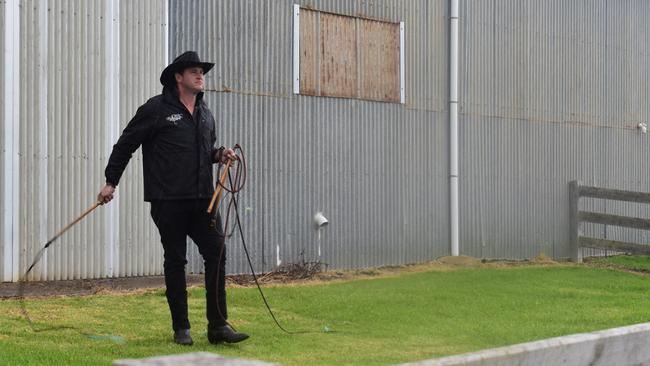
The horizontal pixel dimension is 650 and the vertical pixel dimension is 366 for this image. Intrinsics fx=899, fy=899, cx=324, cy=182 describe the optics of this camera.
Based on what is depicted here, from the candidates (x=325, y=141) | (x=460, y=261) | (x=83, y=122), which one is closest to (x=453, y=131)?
(x=460, y=261)

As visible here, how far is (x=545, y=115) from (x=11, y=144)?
28.7 ft

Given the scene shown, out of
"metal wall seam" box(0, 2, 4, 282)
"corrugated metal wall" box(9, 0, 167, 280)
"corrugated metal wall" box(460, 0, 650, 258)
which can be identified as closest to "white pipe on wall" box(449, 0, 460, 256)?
"corrugated metal wall" box(460, 0, 650, 258)

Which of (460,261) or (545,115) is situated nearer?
(460,261)

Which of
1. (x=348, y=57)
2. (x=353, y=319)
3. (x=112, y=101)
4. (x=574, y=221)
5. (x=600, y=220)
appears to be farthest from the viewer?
(x=574, y=221)

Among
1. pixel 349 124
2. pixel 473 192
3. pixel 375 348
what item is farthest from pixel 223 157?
pixel 473 192

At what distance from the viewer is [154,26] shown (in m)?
9.69

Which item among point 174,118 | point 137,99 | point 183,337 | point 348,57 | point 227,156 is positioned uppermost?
point 348,57

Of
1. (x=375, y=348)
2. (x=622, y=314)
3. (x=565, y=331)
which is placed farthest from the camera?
(x=622, y=314)

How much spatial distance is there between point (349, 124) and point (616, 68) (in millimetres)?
6294

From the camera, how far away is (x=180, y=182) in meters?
5.86

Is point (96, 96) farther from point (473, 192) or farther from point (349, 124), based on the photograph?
point (473, 192)

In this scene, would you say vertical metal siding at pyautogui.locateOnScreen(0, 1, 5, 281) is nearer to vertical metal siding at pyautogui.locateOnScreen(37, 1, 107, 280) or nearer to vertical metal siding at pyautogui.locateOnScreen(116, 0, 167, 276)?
vertical metal siding at pyautogui.locateOnScreen(37, 1, 107, 280)

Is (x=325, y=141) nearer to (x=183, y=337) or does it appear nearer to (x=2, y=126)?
(x=2, y=126)

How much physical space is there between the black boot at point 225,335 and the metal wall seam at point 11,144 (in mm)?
3535
